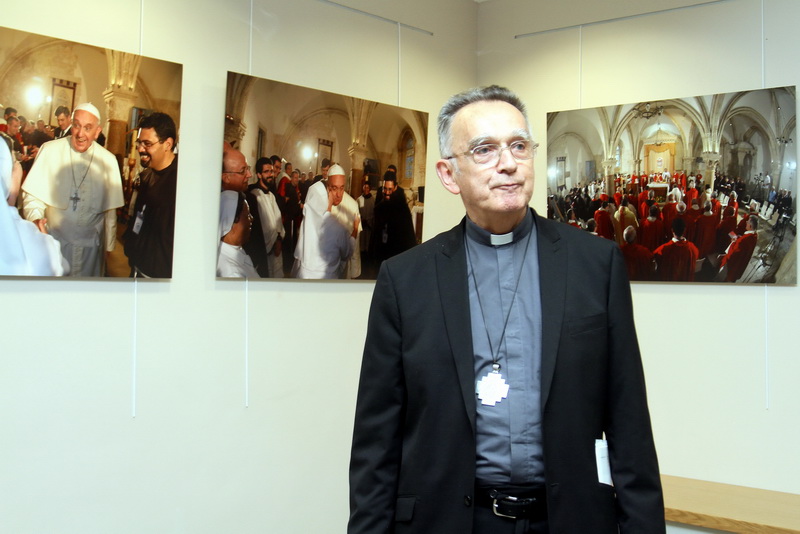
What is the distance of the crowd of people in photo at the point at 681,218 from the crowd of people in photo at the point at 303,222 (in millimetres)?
1369

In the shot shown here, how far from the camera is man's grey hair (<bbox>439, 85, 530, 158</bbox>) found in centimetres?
238

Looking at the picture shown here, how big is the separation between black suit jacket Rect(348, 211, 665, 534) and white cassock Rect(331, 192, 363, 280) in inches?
111

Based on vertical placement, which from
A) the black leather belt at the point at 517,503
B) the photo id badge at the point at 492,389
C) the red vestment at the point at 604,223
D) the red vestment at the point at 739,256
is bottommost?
the black leather belt at the point at 517,503

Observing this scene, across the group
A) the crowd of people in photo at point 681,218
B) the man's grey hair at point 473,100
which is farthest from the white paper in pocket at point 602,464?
the crowd of people in photo at point 681,218

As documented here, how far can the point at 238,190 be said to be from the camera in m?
4.61

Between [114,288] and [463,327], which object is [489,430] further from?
[114,288]

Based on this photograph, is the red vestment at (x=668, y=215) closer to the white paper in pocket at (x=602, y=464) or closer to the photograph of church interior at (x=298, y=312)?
the photograph of church interior at (x=298, y=312)

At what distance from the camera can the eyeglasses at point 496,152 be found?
7.53ft

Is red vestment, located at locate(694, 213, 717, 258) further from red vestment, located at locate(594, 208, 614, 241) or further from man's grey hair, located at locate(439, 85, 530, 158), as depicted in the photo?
man's grey hair, located at locate(439, 85, 530, 158)

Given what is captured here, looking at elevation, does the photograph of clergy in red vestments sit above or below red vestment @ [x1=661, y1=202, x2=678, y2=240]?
below

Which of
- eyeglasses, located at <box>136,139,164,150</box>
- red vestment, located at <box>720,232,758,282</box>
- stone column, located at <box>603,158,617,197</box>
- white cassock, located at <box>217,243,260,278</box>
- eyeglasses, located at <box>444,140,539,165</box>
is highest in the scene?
stone column, located at <box>603,158,617,197</box>

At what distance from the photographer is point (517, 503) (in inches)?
81.6

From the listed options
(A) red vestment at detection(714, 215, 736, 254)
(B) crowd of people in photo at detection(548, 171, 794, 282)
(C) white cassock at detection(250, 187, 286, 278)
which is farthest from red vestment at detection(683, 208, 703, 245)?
(C) white cassock at detection(250, 187, 286, 278)

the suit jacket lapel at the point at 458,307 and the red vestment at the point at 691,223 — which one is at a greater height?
the red vestment at the point at 691,223
